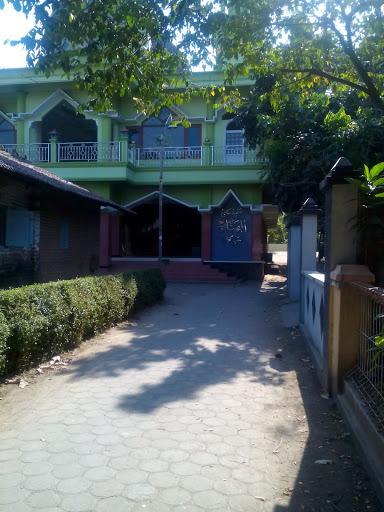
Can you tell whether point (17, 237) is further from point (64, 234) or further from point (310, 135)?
point (310, 135)

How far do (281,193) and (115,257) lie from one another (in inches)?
349

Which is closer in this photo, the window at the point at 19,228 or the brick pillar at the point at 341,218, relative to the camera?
the brick pillar at the point at 341,218

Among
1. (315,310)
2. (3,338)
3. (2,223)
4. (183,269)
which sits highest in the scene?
(2,223)

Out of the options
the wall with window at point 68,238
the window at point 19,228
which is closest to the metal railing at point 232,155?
the wall with window at point 68,238

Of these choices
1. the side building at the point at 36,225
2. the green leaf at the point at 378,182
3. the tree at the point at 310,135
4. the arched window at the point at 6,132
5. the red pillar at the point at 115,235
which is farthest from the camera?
the arched window at the point at 6,132

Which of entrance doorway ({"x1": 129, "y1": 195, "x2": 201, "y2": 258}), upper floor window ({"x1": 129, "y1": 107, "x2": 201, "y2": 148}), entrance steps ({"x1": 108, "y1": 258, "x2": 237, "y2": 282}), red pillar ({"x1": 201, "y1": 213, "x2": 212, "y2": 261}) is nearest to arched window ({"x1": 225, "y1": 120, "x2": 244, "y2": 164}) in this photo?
upper floor window ({"x1": 129, "y1": 107, "x2": 201, "y2": 148})

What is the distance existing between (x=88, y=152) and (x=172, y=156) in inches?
152

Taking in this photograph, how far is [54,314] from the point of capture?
6.55 meters

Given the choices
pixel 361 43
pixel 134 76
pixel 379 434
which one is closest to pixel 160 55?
pixel 134 76

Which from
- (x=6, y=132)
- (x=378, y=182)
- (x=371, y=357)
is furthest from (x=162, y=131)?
(x=371, y=357)

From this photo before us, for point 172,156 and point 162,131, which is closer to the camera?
point 172,156

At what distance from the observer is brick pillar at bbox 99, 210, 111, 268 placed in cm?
2125

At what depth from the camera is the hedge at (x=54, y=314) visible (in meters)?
5.58

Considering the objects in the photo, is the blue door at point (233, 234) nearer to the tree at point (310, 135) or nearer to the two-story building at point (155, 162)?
the two-story building at point (155, 162)
